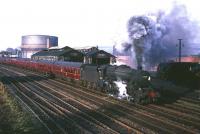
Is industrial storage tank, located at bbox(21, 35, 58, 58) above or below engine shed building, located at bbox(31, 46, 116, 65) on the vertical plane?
above

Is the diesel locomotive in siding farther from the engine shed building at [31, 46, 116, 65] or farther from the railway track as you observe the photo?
the engine shed building at [31, 46, 116, 65]

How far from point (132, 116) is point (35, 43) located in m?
170

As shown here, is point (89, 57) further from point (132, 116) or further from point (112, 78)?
point (132, 116)

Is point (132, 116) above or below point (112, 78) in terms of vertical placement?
below

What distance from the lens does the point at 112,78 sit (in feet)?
93.1

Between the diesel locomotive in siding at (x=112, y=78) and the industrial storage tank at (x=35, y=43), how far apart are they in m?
137

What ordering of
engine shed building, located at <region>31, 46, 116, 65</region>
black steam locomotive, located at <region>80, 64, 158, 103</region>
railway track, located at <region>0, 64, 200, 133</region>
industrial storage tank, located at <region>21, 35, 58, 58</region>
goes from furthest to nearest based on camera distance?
1. industrial storage tank, located at <region>21, 35, 58, 58</region>
2. engine shed building, located at <region>31, 46, 116, 65</region>
3. black steam locomotive, located at <region>80, 64, 158, 103</region>
4. railway track, located at <region>0, 64, 200, 133</region>

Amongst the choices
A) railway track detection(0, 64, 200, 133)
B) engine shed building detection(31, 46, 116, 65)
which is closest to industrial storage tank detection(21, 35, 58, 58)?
engine shed building detection(31, 46, 116, 65)

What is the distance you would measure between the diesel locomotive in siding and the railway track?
0.90 m

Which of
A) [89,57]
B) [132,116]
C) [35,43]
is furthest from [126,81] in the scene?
[35,43]

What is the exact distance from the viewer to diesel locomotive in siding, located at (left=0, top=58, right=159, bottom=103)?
76.3 ft

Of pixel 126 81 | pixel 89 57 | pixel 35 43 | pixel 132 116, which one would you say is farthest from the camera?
pixel 35 43

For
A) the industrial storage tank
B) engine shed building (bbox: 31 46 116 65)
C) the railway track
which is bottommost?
the railway track

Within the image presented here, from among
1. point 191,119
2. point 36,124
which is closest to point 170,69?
Answer: point 191,119
